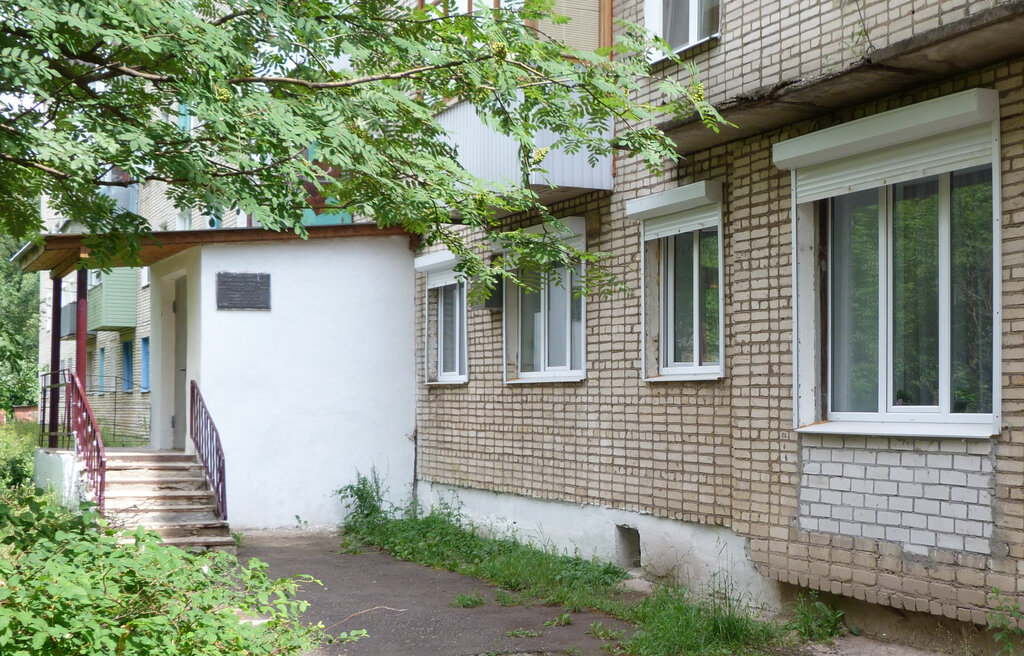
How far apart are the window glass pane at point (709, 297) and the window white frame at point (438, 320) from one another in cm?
445

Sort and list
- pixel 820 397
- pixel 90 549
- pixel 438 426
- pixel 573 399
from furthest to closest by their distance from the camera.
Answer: pixel 438 426, pixel 573 399, pixel 820 397, pixel 90 549

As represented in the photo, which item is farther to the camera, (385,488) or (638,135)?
(385,488)

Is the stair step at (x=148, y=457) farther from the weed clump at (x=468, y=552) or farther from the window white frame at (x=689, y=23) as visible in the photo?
the window white frame at (x=689, y=23)

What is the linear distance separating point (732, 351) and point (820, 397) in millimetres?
927

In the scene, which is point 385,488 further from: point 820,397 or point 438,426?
point 820,397

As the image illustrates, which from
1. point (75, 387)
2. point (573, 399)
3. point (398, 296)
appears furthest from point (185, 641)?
point (398, 296)

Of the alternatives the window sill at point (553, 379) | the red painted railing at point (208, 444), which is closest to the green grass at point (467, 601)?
the window sill at point (553, 379)

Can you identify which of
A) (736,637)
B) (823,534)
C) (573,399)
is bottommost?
(736,637)

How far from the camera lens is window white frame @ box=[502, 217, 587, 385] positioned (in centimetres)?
1041

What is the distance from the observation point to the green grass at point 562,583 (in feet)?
23.2

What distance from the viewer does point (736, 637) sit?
278 inches

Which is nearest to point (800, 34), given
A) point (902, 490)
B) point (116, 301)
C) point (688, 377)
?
point (688, 377)

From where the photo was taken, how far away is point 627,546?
9.77m

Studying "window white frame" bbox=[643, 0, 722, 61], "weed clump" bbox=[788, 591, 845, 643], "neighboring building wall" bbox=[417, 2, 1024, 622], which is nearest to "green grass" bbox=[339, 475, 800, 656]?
"weed clump" bbox=[788, 591, 845, 643]
